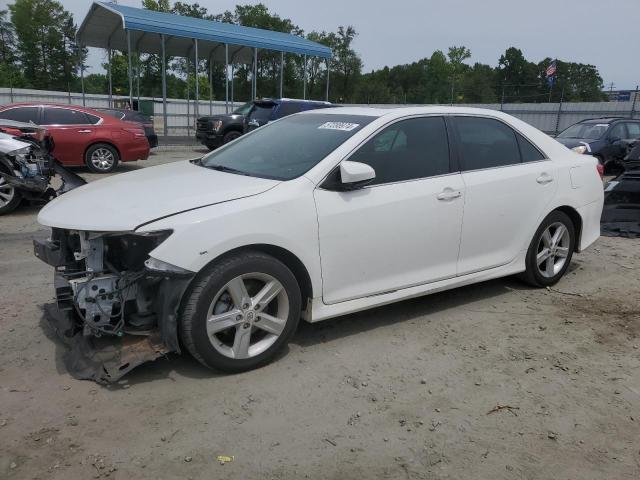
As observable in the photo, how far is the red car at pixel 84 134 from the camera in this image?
466 inches

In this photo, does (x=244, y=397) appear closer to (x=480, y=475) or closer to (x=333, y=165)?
(x=480, y=475)

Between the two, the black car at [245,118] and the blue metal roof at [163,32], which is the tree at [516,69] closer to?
the blue metal roof at [163,32]

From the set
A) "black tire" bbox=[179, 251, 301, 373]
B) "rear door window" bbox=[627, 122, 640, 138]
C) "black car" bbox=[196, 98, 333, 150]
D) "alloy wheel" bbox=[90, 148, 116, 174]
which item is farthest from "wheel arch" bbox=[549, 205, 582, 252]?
"black car" bbox=[196, 98, 333, 150]

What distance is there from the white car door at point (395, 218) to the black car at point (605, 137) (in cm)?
1067

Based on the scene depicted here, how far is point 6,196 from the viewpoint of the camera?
25.4 feet

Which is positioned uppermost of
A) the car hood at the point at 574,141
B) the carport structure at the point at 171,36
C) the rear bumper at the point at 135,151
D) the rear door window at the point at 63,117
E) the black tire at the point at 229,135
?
the carport structure at the point at 171,36

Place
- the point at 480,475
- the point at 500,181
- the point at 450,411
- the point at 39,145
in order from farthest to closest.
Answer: the point at 39,145
the point at 500,181
the point at 450,411
the point at 480,475

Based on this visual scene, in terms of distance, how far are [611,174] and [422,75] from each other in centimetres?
7601

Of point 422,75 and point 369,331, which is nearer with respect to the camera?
point 369,331

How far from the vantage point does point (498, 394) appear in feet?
10.8

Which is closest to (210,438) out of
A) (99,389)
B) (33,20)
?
(99,389)

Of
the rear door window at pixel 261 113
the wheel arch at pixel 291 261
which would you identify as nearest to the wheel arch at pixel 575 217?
the wheel arch at pixel 291 261

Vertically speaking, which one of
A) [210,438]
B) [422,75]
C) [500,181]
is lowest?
[210,438]

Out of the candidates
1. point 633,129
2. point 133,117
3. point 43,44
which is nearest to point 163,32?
point 133,117
